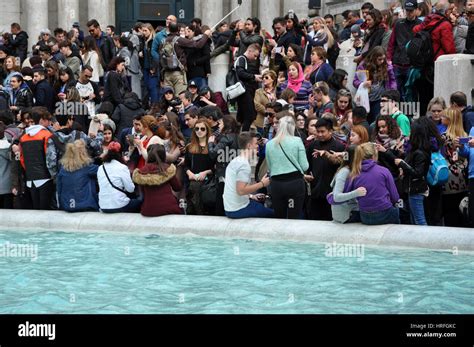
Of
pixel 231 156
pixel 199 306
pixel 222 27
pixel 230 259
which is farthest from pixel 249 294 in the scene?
pixel 222 27

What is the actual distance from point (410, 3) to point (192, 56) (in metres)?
5.23

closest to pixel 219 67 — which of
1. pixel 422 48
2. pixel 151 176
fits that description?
pixel 422 48

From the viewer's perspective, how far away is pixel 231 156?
51.4 ft

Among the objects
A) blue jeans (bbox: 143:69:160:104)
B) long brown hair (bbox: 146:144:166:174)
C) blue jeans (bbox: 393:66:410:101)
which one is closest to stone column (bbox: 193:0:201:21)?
blue jeans (bbox: 143:69:160:104)

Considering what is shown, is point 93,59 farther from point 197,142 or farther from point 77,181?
A: point 77,181

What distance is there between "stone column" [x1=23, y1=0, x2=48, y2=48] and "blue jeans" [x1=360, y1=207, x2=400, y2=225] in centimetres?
2399

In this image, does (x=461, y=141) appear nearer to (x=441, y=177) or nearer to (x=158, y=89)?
(x=441, y=177)

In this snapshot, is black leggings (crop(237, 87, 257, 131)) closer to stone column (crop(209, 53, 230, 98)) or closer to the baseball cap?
the baseball cap

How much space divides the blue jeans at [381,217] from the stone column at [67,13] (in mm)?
24071

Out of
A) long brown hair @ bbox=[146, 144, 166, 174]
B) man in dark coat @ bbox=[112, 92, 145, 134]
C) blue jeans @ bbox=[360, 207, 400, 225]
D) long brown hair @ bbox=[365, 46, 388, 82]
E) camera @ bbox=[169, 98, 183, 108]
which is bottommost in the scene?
blue jeans @ bbox=[360, 207, 400, 225]

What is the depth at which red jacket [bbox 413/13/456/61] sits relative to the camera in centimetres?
1694

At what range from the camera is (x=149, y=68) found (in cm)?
2266

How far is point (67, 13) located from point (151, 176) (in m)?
22.1

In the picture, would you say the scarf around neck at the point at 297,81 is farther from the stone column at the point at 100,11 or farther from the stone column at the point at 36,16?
the stone column at the point at 36,16
